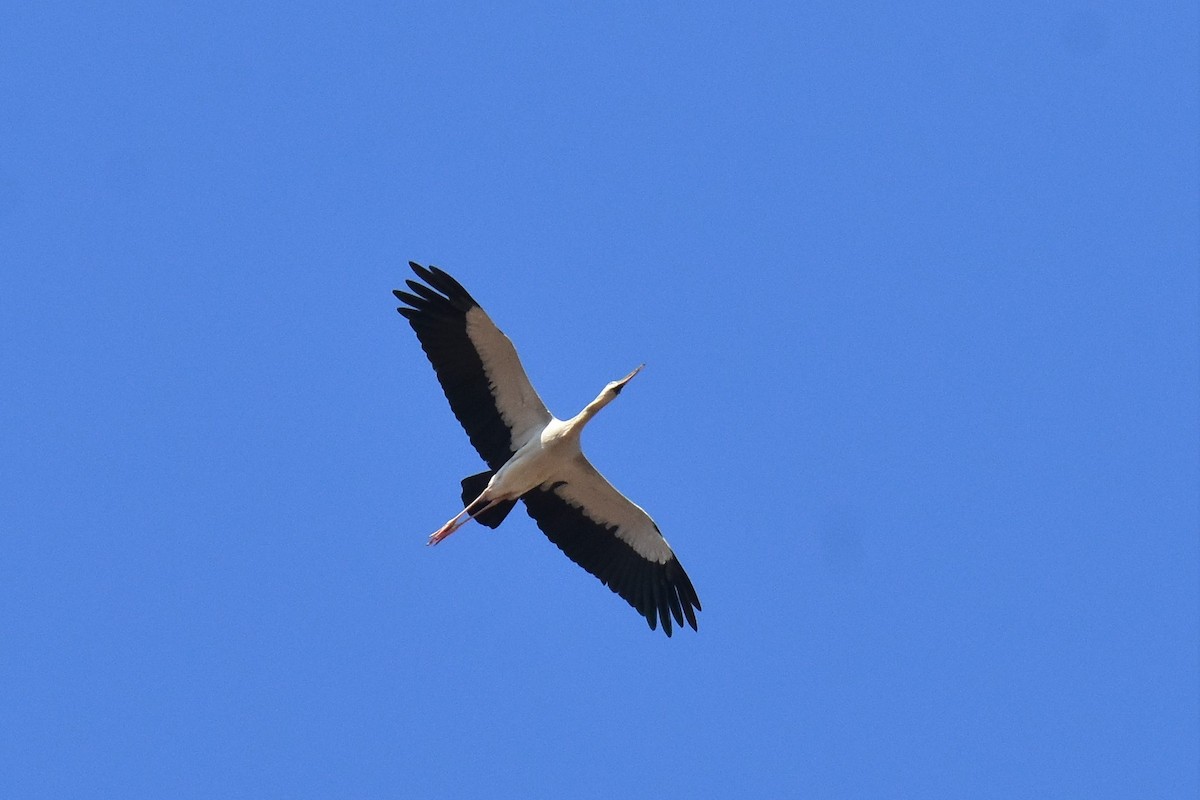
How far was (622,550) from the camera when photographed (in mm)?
21609

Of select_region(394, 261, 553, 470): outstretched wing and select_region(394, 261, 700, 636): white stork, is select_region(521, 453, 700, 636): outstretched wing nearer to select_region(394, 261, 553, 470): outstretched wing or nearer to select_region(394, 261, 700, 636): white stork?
select_region(394, 261, 700, 636): white stork

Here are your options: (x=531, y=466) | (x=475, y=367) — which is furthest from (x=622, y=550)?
(x=475, y=367)

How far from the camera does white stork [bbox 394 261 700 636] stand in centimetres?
2072

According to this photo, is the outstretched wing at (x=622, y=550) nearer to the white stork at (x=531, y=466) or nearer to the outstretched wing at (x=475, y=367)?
the white stork at (x=531, y=466)

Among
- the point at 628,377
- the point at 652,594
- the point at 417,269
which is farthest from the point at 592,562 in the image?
the point at 417,269

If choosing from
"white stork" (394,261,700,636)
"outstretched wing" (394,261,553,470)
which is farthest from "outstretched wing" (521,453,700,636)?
"outstretched wing" (394,261,553,470)

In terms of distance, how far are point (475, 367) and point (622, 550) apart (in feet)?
8.64

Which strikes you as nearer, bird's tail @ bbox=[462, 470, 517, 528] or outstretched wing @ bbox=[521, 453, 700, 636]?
bird's tail @ bbox=[462, 470, 517, 528]

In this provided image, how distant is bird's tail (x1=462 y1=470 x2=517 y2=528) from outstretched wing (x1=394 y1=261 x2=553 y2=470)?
307 mm

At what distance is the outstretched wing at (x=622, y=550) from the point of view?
21422 millimetres

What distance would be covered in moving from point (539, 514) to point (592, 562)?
79cm

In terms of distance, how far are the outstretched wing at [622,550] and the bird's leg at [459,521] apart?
2.15ft

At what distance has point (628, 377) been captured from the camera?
21.1 m

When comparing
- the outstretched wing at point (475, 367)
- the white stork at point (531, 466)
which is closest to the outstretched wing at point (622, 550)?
the white stork at point (531, 466)
